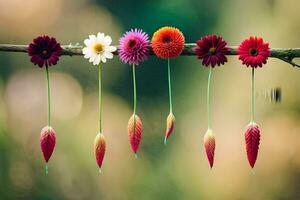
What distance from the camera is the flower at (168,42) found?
6.15 ft

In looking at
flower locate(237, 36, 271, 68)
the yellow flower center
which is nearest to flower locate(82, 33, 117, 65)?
the yellow flower center

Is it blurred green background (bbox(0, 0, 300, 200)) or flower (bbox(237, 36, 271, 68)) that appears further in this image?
blurred green background (bbox(0, 0, 300, 200))

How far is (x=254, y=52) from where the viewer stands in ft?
6.20

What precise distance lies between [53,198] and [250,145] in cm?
81

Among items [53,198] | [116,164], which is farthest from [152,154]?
[53,198]

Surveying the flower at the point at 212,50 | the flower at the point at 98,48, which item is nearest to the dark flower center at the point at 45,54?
the flower at the point at 98,48

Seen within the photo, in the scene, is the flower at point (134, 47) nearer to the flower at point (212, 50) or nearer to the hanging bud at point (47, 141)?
the flower at point (212, 50)

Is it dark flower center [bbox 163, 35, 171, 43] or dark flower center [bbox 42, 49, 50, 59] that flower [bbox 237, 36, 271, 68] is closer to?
dark flower center [bbox 163, 35, 171, 43]

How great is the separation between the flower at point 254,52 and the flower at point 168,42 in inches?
7.8

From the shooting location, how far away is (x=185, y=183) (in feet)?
7.20

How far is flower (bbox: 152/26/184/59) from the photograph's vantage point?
1.87 meters

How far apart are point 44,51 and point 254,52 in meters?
0.69

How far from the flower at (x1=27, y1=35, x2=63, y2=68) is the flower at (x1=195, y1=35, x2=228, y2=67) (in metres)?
0.46

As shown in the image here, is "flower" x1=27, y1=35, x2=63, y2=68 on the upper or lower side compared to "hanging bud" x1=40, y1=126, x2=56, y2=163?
upper
